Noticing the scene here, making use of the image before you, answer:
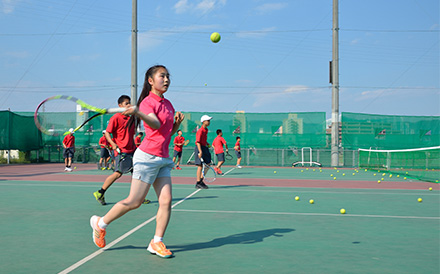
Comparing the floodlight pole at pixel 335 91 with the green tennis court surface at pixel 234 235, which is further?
the floodlight pole at pixel 335 91

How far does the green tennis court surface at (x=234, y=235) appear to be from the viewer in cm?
421

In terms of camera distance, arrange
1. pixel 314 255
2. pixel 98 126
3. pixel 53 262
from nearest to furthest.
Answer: pixel 53 262 → pixel 314 255 → pixel 98 126

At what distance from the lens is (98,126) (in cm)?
2439

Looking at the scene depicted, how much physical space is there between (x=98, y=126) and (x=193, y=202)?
17.0 metres

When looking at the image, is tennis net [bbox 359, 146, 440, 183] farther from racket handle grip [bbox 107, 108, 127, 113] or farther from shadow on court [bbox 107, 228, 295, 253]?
racket handle grip [bbox 107, 108, 127, 113]

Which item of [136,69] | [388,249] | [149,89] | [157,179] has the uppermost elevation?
[136,69]

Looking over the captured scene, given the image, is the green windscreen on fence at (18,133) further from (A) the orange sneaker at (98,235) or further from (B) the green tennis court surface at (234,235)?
(A) the orange sneaker at (98,235)

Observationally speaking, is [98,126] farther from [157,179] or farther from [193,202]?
[157,179]

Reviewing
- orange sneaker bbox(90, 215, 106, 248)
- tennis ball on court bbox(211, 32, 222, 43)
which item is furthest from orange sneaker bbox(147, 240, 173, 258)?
tennis ball on court bbox(211, 32, 222, 43)

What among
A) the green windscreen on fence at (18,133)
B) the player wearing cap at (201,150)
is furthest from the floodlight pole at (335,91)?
the green windscreen on fence at (18,133)

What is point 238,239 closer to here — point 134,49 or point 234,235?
point 234,235

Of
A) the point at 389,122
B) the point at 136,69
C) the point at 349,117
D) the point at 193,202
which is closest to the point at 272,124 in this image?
the point at 349,117

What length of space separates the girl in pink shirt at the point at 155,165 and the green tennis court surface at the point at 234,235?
0.86 feet

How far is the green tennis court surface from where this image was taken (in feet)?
13.8
